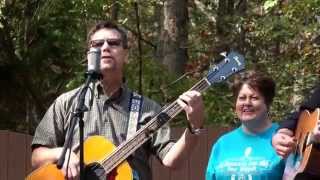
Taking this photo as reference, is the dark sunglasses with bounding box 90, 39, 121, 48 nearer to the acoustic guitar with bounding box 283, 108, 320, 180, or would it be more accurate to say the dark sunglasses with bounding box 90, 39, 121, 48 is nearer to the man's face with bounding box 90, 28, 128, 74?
the man's face with bounding box 90, 28, 128, 74

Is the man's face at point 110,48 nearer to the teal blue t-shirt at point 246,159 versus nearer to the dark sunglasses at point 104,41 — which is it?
the dark sunglasses at point 104,41

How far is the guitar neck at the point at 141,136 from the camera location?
3.81 metres

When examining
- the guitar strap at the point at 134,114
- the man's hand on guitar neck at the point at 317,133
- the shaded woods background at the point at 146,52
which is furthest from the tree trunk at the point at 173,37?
the man's hand on guitar neck at the point at 317,133

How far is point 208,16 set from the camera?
12.7 metres

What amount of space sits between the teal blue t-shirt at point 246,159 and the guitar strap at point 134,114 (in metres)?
0.68

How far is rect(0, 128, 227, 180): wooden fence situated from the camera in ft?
24.0

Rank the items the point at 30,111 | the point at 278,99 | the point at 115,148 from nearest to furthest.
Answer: the point at 115,148
the point at 30,111
the point at 278,99

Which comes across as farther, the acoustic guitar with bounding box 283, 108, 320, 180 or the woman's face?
the woman's face

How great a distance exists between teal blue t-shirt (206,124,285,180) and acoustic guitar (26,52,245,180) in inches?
23.0

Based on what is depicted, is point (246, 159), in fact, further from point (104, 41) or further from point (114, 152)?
point (104, 41)

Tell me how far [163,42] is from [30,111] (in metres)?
2.32

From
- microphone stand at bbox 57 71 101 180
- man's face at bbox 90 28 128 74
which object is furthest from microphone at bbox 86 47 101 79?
man's face at bbox 90 28 128 74

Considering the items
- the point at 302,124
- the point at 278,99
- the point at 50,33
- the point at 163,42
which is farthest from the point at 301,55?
the point at 302,124

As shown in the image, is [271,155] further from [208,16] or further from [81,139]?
[208,16]
